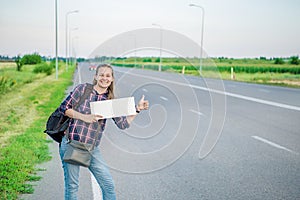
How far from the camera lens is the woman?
3.31 meters

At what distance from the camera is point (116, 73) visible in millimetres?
3775

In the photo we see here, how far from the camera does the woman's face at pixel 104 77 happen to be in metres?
3.42

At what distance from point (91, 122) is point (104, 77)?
1.45ft

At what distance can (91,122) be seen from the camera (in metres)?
3.23

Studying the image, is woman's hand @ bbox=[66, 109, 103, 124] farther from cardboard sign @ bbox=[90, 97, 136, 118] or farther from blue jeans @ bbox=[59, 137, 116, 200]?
blue jeans @ bbox=[59, 137, 116, 200]

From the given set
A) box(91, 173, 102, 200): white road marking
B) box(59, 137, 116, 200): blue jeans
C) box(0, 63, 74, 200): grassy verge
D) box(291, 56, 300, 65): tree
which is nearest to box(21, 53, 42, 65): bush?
box(291, 56, 300, 65): tree

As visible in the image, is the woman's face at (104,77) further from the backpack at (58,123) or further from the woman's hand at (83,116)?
the woman's hand at (83,116)

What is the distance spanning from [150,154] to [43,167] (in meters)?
1.86

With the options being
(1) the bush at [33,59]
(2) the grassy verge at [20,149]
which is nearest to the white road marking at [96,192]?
(2) the grassy verge at [20,149]

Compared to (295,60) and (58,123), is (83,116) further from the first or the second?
(295,60)

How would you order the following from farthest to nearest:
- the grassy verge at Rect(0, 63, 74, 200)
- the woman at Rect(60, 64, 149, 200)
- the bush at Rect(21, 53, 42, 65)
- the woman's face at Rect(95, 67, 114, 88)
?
the bush at Rect(21, 53, 42, 65), the grassy verge at Rect(0, 63, 74, 200), the woman's face at Rect(95, 67, 114, 88), the woman at Rect(60, 64, 149, 200)

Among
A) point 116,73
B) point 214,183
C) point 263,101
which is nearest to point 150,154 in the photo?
point 214,183

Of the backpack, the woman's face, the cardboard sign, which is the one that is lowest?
the backpack

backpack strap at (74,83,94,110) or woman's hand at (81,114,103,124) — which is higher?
backpack strap at (74,83,94,110)
